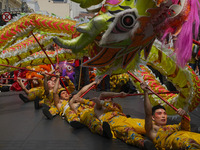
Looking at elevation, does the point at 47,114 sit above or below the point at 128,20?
below

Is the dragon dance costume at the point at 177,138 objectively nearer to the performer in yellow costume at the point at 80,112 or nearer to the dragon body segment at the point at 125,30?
the performer in yellow costume at the point at 80,112

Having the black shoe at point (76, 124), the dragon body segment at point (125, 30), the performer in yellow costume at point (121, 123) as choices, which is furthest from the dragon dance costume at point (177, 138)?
the black shoe at point (76, 124)

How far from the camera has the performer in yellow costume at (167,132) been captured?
1620mm

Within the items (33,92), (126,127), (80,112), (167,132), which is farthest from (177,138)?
(33,92)

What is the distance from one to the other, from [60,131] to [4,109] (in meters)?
1.72

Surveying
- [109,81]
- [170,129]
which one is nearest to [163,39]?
[170,129]

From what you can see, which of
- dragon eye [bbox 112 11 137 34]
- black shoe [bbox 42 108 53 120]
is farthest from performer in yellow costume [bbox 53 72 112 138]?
dragon eye [bbox 112 11 137 34]

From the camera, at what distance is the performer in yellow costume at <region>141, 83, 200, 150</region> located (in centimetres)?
162

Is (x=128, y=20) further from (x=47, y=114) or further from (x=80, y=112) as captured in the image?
(x=47, y=114)

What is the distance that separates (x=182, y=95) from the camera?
2055 millimetres

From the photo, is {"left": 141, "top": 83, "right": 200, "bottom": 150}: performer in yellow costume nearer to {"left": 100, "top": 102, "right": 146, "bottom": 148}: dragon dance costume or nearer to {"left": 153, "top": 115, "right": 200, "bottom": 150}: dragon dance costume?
{"left": 153, "top": 115, "right": 200, "bottom": 150}: dragon dance costume

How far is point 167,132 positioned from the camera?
6.06ft

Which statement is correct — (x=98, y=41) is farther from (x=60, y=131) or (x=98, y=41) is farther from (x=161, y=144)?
(x=60, y=131)

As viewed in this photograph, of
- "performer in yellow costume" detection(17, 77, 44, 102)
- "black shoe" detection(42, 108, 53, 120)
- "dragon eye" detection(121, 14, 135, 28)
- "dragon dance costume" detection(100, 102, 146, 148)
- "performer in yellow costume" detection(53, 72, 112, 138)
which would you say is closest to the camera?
"dragon eye" detection(121, 14, 135, 28)
